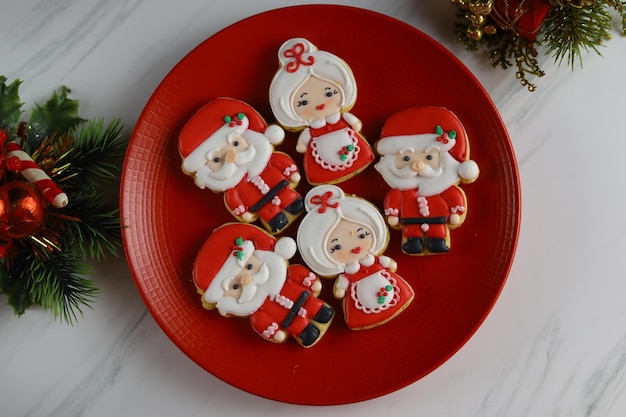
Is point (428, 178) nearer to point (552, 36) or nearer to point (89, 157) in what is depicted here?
point (552, 36)

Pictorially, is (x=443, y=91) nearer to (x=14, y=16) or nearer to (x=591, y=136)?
(x=591, y=136)

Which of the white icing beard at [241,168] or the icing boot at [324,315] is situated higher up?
the white icing beard at [241,168]

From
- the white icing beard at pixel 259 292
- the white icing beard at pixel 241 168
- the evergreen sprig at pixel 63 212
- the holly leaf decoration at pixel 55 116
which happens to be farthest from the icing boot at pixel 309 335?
the holly leaf decoration at pixel 55 116

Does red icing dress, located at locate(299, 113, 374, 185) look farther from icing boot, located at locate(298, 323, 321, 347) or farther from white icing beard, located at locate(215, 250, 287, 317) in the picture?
icing boot, located at locate(298, 323, 321, 347)

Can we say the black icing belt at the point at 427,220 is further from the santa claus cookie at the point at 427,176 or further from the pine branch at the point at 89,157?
the pine branch at the point at 89,157

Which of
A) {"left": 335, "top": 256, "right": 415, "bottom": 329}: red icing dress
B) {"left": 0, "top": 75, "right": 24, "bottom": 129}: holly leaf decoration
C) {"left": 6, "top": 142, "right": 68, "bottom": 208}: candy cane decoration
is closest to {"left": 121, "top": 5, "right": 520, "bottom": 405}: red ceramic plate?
{"left": 335, "top": 256, "right": 415, "bottom": 329}: red icing dress

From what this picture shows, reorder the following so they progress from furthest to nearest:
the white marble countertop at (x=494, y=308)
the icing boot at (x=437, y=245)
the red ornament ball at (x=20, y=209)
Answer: the white marble countertop at (x=494, y=308) → the icing boot at (x=437, y=245) → the red ornament ball at (x=20, y=209)
